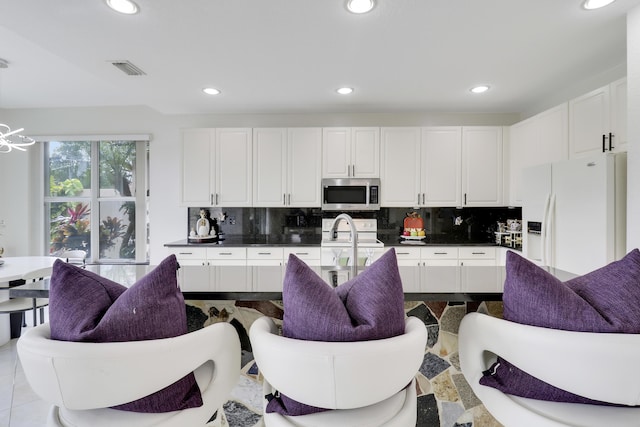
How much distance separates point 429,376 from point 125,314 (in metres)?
1.13

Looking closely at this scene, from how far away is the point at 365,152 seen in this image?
139 inches

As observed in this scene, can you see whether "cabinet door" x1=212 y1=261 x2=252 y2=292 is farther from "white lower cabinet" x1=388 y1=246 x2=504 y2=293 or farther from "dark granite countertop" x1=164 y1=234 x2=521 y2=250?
"dark granite countertop" x1=164 y1=234 x2=521 y2=250

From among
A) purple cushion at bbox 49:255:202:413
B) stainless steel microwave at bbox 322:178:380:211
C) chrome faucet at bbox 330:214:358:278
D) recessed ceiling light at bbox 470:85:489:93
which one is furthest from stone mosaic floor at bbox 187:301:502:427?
recessed ceiling light at bbox 470:85:489:93

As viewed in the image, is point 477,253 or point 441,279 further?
point 477,253

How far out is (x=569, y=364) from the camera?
2.27 feet

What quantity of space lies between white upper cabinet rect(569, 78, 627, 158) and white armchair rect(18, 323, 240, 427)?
288cm

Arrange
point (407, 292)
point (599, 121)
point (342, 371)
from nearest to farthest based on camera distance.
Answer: point (342, 371) → point (407, 292) → point (599, 121)

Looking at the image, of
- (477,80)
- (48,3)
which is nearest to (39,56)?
(48,3)

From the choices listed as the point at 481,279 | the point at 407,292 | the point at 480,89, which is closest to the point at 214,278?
the point at 407,292

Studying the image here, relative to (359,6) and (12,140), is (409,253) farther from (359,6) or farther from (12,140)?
(12,140)

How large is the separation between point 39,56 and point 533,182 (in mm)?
4428

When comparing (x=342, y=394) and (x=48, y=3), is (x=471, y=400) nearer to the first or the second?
(x=342, y=394)

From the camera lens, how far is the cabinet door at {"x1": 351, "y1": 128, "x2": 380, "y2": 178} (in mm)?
3527

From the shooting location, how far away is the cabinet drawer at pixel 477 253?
329 centimetres
